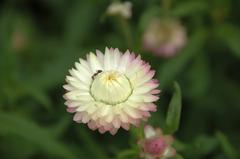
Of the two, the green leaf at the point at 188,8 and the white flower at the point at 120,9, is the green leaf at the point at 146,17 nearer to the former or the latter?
the green leaf at the point at 188,8

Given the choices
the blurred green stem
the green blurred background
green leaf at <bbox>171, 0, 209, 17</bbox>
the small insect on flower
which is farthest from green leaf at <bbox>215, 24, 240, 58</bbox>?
the small insect on flower

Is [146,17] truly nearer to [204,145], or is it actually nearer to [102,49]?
[102,49]

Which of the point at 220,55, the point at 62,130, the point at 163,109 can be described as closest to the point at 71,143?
the point at 62,130

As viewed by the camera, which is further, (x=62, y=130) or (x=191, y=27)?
(x=191, y=27)

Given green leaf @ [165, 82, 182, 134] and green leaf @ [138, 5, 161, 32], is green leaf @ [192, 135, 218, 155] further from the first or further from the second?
green leaf @ [138, 5, 161, 32]

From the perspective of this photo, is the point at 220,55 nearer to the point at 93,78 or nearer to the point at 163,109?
the point at 163,109

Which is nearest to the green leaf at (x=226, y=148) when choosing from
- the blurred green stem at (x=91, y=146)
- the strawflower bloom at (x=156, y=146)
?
the strawflower bloom at (x=156, y=146)
